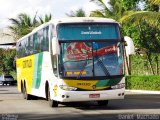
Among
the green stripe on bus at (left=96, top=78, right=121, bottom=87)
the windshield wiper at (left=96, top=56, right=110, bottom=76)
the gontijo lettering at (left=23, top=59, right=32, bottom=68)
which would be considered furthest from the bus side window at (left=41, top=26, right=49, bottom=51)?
the gontijo lettering at (left=23, top=59, right=32, bottom=68)

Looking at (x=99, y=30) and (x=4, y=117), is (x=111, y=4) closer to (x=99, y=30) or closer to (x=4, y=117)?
(x=99, y=30)

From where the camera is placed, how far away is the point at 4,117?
1616cm

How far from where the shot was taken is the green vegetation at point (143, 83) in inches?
1273

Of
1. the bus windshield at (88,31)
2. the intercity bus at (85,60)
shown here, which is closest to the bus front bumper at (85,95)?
the intercity bus at (85,60)

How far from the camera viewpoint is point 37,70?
74.8 ft

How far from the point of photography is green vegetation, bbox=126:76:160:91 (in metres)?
32.3

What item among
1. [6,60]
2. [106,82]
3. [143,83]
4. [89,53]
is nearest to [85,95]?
[106,82]

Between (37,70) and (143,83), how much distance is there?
42.3 feet

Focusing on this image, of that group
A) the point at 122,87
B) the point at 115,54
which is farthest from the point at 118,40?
the point at 122,87

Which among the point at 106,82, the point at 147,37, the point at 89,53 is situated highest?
the point at 147,37

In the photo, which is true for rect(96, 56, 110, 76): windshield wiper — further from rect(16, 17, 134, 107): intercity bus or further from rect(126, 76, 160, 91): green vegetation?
rect(126, 76, 160, 91): green vegetation

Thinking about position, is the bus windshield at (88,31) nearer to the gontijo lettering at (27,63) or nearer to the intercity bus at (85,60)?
the intercity bus at (85,60)

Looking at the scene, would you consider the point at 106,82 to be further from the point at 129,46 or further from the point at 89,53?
the point at 129,46

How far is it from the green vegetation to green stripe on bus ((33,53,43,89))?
11113 mm
